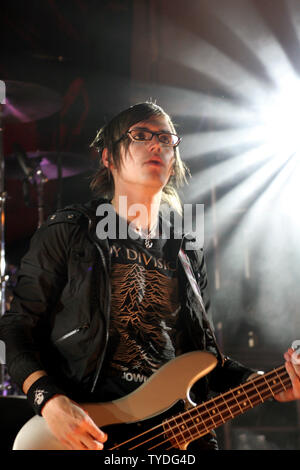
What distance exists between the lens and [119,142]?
2104mm

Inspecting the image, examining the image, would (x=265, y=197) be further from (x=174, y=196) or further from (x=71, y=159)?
(x=71, y=159)

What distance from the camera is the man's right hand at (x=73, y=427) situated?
1.31m

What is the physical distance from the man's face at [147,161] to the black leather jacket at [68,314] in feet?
0.91

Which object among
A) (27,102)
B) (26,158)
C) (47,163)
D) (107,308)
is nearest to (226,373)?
(107,308)

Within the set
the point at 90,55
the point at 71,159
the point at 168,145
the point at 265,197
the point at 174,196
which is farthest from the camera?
the point at 90,55

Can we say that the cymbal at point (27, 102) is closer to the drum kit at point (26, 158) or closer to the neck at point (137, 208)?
the drum kit at point (26, 158)

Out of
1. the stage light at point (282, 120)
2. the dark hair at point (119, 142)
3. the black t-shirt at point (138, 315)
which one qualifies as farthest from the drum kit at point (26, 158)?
the black t-shirt at point (138, 315)

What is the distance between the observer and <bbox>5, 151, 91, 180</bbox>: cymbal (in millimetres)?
4035

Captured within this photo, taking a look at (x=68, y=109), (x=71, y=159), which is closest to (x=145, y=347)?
(x=71, y=159)

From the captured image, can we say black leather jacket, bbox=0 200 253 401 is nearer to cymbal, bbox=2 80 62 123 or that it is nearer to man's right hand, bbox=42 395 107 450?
man's right hand, bbox=42 395 107 450

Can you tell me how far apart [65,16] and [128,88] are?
3.14ft

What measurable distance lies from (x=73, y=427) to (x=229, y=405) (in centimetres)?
57

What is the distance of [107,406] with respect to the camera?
4.87ft

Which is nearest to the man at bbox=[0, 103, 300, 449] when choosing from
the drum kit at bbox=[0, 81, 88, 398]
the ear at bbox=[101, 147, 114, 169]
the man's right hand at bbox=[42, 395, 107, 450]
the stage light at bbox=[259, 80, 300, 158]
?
the man's right hand at bbox=[42, 395, 107, 450]
